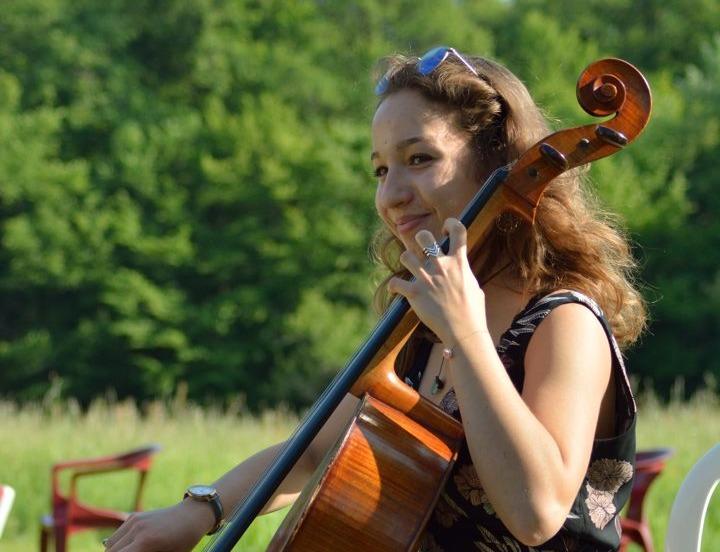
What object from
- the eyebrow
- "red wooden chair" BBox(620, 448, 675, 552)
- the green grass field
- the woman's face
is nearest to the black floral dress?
the woman's face

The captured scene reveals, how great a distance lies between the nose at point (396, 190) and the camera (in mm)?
1964

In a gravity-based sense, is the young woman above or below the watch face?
above

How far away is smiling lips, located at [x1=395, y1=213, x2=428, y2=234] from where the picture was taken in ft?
6.47

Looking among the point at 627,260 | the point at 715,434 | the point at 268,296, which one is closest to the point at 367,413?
the point at 627,260

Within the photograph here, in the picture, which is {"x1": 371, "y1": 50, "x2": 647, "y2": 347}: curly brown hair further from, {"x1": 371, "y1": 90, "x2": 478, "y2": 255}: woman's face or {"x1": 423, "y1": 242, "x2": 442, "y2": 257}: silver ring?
{"x1": 423, "y1": 242, "x2": 442, "y2": 257}: silver ring

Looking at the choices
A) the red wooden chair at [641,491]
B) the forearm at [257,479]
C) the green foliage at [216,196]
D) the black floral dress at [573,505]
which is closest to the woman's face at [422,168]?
the black floral dress at [573,505]

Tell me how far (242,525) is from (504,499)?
0.45 meters

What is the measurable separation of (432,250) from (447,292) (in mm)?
84

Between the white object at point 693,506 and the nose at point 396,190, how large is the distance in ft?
2.15

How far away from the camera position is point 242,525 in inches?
71.1

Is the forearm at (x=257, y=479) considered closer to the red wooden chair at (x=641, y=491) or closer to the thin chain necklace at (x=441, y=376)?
the thin chain necklace at (x=441, y=376)

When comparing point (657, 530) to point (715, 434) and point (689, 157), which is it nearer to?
point (715, 434)

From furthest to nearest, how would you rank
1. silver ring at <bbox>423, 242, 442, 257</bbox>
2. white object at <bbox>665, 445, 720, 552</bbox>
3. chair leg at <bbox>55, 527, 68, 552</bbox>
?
chair leg at <bbox>55, 527, 68, 552</bbox> < white object at <bbox>665, 445, 720, 552</bbox> < silver ring at <bbox>423, 242, 442, 257</bbox>

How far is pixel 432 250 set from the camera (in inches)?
67.4
